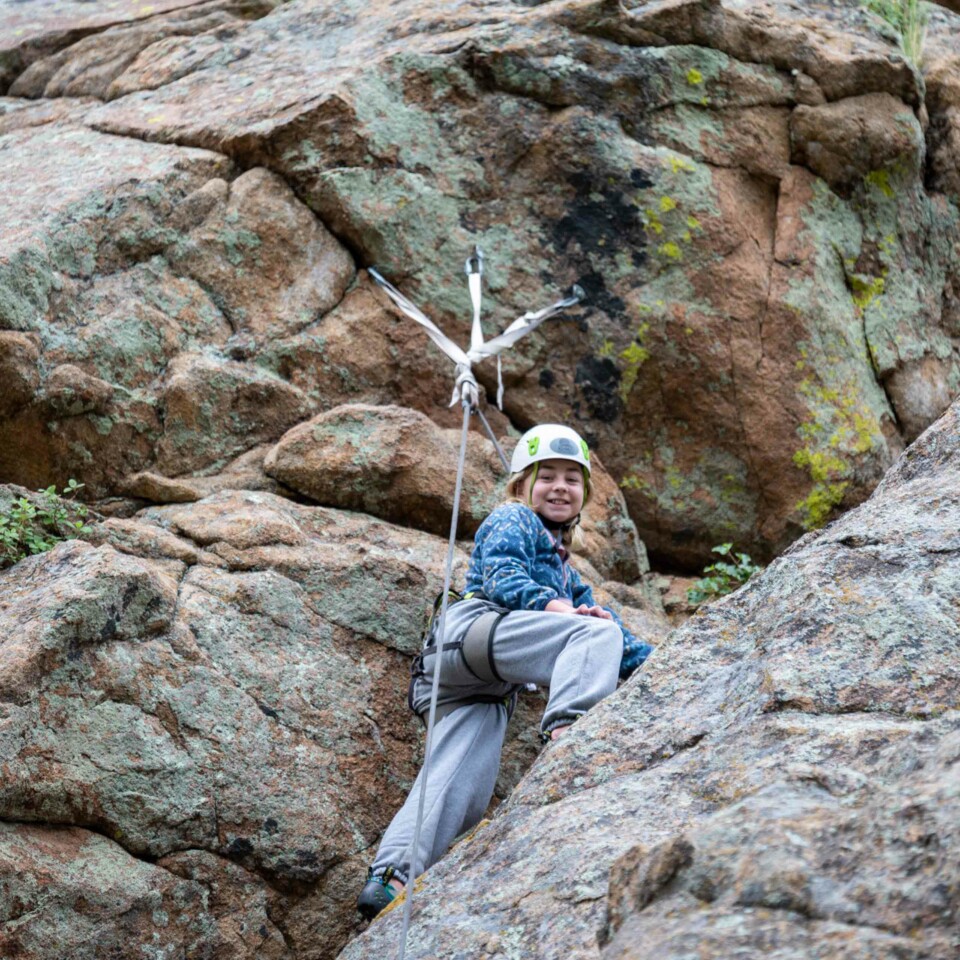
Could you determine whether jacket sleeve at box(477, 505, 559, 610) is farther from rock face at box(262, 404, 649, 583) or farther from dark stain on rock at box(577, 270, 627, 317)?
dark stain on rock at box(577, 270, 627, 317)

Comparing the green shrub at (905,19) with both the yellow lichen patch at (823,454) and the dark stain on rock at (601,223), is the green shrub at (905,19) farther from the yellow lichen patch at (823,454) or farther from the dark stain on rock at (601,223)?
the yellow lichen patch at (823,454)

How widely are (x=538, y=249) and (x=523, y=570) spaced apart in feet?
12.0

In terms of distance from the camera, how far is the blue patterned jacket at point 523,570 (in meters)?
5.64

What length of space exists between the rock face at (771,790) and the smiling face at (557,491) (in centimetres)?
157

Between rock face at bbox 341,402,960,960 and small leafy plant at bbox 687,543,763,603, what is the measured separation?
2736mm

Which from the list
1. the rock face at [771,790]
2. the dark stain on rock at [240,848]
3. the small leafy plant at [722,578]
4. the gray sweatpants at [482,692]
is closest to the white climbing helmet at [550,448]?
the gray sweatpants at [482,692]

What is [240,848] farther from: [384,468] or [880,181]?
[880,181]

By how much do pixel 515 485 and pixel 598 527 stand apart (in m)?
1.48

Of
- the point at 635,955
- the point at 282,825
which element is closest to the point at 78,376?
the point at 282,825

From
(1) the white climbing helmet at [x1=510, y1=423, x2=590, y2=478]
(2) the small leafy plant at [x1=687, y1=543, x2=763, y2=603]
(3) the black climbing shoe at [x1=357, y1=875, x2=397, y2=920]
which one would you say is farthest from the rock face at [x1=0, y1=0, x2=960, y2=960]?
(1) the white climbing helmet at [x1=510, y1=423, x2=590, y2=478]

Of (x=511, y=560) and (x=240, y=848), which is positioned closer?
(x=240, y=848)

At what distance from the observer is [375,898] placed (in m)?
4.75

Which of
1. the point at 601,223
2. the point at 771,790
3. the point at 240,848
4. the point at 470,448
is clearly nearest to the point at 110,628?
the point at 240,848

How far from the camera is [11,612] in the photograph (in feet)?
17.8
